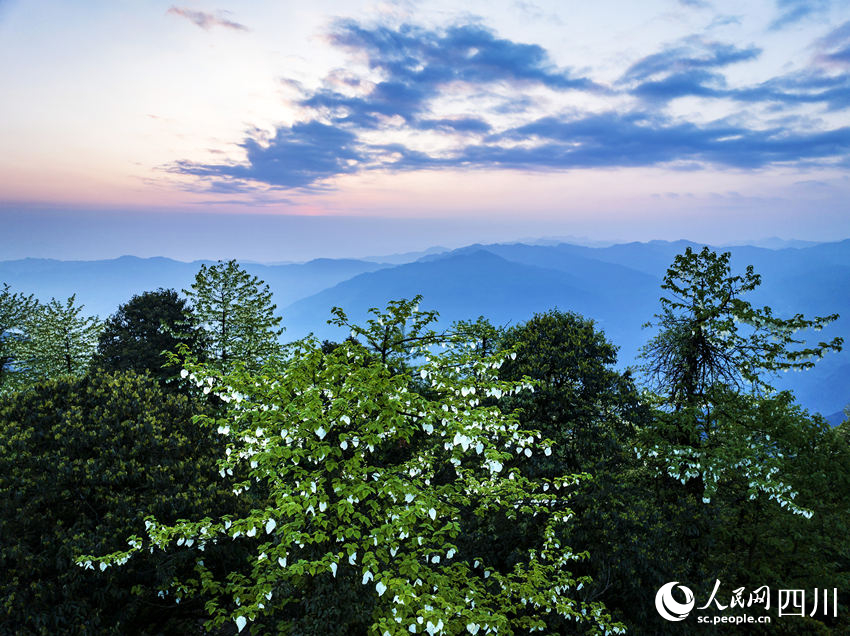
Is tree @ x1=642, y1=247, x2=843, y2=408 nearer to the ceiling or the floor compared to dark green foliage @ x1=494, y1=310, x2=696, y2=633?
nearer to the ceiling

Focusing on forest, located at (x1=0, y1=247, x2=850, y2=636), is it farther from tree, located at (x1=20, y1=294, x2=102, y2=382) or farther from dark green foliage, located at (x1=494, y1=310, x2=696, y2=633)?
tree, located at (x1=20, y1=294, x2=102, y2=382)

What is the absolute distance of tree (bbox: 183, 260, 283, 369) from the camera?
3428 cm

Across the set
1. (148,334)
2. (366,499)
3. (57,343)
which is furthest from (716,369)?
(57,343)

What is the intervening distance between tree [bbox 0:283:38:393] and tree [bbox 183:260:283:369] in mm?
13417

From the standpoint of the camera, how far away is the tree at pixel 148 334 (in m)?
34.6

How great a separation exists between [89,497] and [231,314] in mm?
25379

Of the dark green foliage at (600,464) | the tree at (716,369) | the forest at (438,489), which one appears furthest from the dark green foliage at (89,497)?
the tree at (716,369)

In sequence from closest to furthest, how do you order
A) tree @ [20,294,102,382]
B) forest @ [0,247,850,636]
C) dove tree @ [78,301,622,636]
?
dove tree @ [78,301,622,636]
forest @ [0,247,850,636]
tree @ [20,294,102,382]

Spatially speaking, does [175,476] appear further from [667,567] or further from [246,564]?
[667,567]

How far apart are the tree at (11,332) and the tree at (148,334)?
5823 millimetres

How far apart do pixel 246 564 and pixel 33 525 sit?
5.21 meters

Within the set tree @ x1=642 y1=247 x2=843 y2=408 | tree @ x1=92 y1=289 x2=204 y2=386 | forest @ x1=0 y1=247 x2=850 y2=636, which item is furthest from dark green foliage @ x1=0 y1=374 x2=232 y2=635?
tree @ x1=92 y1=289 x2=204 y2=386

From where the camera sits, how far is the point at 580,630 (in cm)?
1088

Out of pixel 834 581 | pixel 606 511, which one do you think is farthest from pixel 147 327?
pixel 834 581
